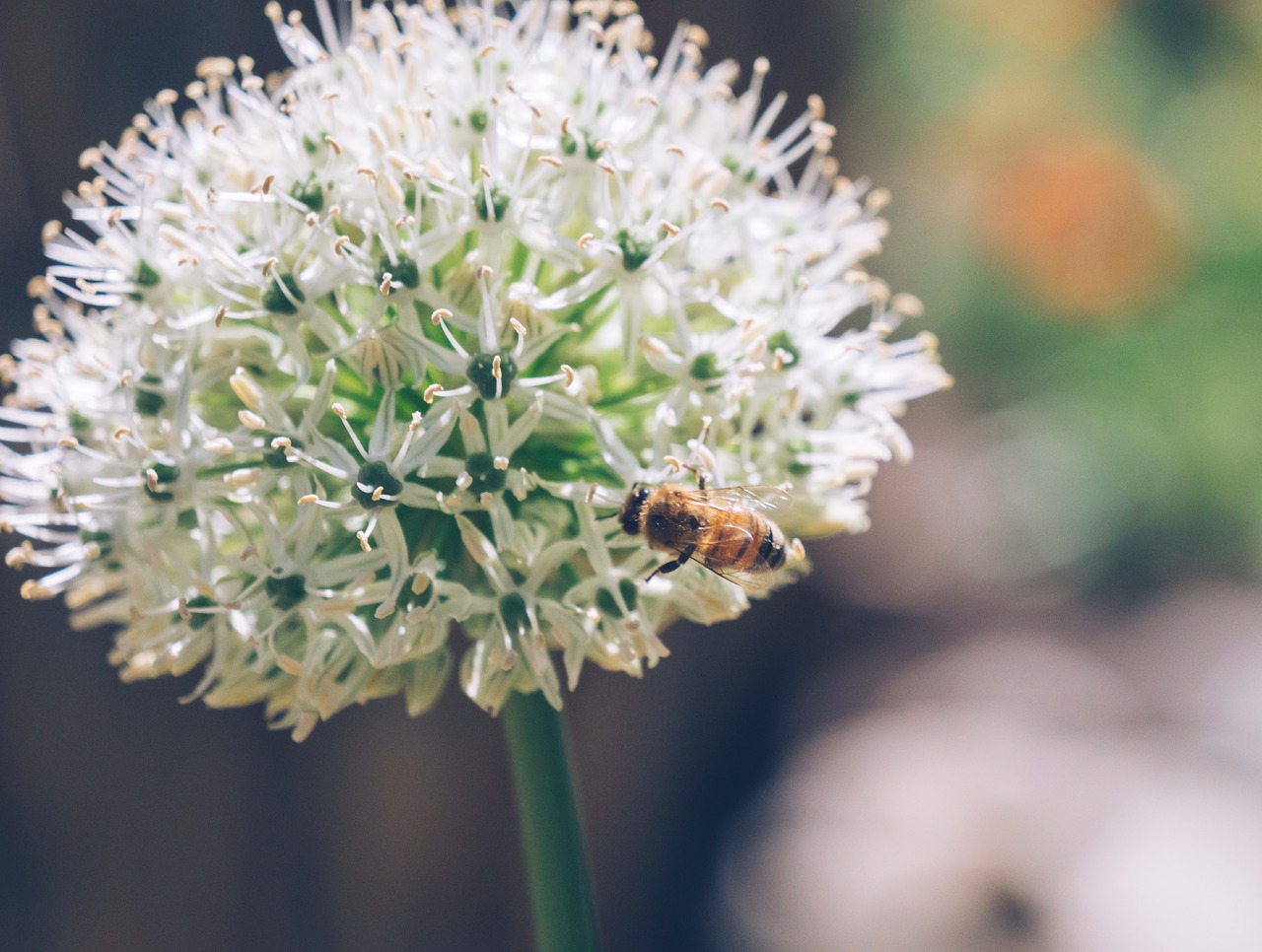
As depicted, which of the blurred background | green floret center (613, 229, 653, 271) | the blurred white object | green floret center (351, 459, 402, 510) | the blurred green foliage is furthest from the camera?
the blurred green foliage

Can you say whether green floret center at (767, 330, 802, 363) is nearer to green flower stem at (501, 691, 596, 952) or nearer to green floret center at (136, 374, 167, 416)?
green flower stem at (501, 691, 596, 952)

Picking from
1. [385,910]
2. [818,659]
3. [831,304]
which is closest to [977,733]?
[818,659]

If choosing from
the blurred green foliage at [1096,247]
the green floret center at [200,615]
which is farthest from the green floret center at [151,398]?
the blurred green foliage at [1096,247]

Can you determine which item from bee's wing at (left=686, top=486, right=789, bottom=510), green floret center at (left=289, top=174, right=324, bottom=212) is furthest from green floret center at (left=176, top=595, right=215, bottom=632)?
bee's wing at (left=686, top=486, right=789, bottom=510)

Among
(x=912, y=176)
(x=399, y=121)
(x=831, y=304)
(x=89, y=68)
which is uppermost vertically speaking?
(x=912, y=176)

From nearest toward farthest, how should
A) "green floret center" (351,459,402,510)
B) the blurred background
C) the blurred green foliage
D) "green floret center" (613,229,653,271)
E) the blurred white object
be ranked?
1. "green floret center" (351,459,402,510)
2. "green floret center" (613,229,653,271)
3. the blurred background
4. the blurred white object
5. the blurred green foliage

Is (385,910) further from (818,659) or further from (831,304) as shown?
(831,304)

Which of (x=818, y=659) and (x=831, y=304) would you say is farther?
(x=818, y=659)
